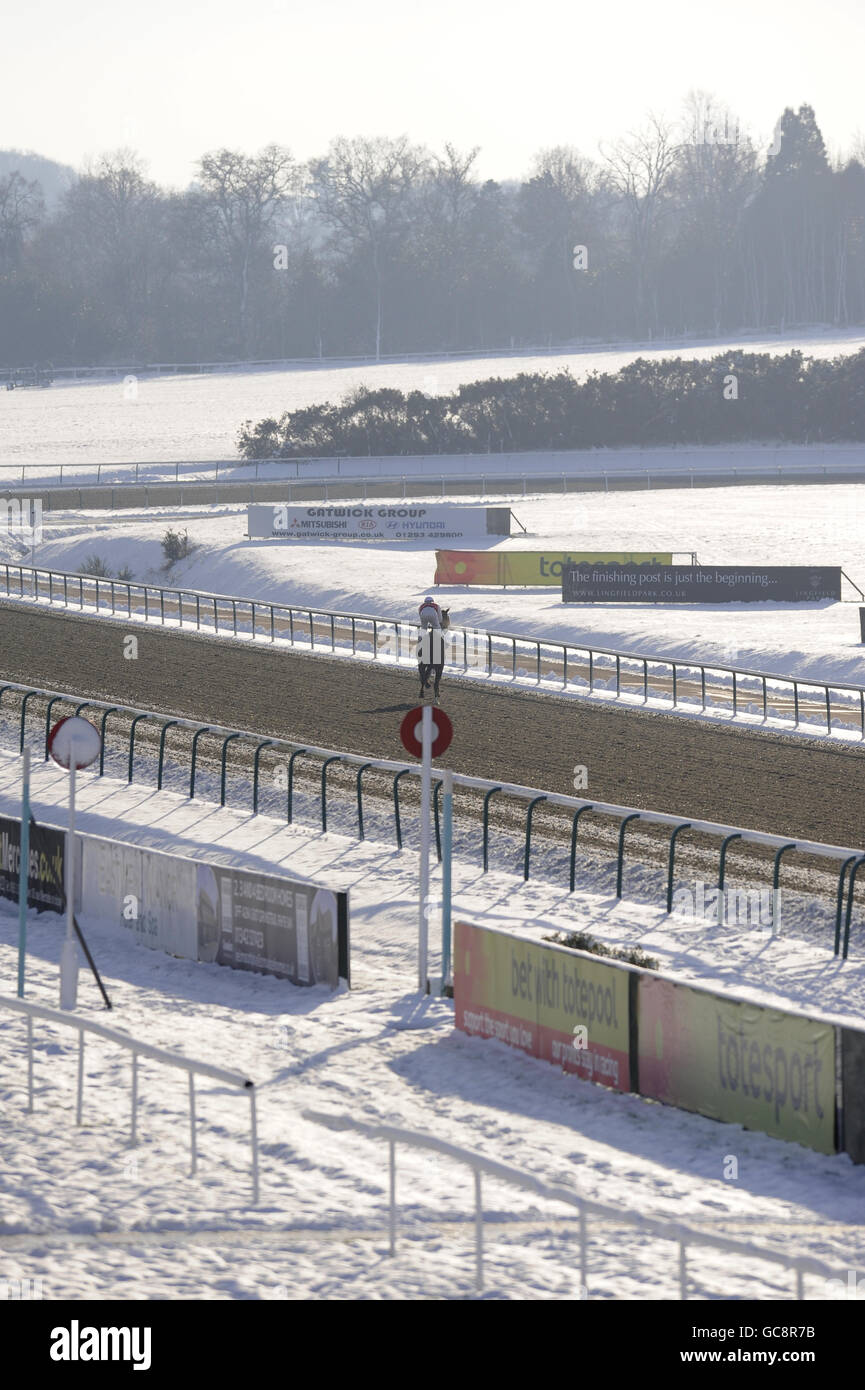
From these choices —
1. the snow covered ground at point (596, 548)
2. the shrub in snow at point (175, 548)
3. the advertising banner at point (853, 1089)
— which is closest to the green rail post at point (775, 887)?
the advertising banner at point (853, 1089)

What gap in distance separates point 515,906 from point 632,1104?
394 centimetres

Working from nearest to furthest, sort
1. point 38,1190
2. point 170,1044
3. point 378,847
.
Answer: point 38,1190
point 170,1044
point 378,847

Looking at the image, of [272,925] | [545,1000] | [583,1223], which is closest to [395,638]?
[272,925]

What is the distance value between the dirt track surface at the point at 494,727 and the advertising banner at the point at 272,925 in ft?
17.1

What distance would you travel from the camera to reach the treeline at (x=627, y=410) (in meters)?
55.7

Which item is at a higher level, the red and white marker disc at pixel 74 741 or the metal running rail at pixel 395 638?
the red and white marker disc at pixel 74 741

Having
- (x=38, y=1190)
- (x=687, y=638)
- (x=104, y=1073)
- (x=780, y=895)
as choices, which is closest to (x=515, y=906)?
(x=780, y=895)

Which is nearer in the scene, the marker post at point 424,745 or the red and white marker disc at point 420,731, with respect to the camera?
the marker post at point 424,745

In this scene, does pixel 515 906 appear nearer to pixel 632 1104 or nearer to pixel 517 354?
pixel 632 1104

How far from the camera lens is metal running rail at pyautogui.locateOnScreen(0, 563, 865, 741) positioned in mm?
22125

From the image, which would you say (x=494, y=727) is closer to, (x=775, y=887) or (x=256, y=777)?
(x=256, y=777)

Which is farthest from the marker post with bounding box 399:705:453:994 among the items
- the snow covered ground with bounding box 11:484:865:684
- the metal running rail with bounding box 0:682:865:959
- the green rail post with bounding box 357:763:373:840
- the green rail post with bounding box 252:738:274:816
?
the snow covered ground with bounding box 11:484:865:684

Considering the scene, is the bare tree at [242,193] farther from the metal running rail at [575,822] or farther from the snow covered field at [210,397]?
the metal running rail at [575,822]
